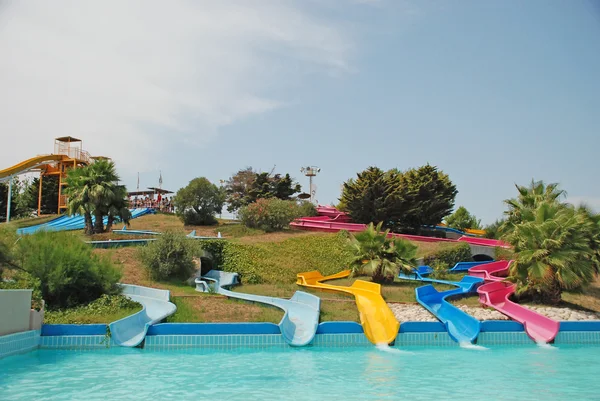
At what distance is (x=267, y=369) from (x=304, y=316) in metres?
5.58

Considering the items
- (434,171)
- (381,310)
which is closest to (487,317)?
(381,310)

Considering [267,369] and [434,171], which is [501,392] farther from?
[434,171]

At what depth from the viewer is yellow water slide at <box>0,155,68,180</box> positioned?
41406mm

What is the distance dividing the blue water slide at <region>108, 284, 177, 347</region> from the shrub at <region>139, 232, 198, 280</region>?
2.65 m

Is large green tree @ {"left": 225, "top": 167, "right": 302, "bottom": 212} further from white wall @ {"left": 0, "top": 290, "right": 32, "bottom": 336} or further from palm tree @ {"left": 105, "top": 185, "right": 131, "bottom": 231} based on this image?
white wall @ {"left": 0, "top": 290, "right": 32, "bottom": 336}

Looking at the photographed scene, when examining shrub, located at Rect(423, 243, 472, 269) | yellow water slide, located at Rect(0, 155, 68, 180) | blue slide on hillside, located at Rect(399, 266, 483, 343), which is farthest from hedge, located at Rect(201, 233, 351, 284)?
yellow water slide, located at Rect(0, 155, 68, 180)

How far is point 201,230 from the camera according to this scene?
35.1m

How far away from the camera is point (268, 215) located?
32.0 m

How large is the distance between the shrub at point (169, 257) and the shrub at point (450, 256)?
12868 mm

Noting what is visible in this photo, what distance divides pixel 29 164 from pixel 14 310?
37.4m

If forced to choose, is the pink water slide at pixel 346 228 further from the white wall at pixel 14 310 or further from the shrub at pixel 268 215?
the white wall at pixel 14 310

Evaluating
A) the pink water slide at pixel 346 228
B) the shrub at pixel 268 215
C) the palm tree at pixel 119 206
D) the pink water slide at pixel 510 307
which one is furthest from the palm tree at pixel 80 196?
the pink water slide at pixel 510 307

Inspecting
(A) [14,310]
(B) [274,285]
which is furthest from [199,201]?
(A) [14,310]

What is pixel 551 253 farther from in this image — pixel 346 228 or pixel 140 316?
pixel 346 228
